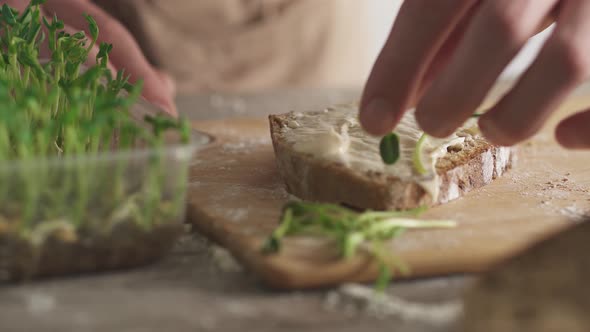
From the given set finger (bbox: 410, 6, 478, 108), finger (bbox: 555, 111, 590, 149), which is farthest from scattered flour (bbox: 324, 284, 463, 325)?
finger (bbox: 410, 6, 478, 108)

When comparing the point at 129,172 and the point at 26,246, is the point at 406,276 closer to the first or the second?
the point at 129,172

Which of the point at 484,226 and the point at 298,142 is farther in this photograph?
the point at 298,142

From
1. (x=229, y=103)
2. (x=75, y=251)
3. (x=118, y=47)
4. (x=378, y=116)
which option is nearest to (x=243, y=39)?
(x=229, y=103)

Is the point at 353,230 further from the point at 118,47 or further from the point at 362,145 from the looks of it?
the point at 118,47

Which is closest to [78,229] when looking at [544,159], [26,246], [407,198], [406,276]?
[26,246]

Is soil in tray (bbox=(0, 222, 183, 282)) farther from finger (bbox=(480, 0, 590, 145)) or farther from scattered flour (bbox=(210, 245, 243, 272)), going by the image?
finger (bbox=(480, 0, 590, 145))

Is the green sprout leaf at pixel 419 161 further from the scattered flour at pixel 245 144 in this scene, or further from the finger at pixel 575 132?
the scattered flour at pixel 245 144

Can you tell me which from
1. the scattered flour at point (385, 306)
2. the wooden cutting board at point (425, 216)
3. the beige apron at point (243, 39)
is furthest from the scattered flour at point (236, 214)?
the beige apron at point (243, 39)
